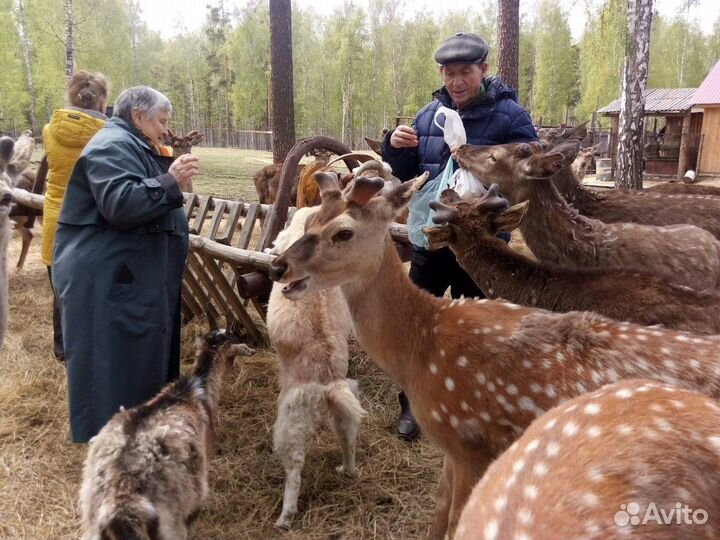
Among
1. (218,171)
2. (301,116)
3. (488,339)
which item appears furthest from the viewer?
(301,116)

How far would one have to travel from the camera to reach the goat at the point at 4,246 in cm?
390

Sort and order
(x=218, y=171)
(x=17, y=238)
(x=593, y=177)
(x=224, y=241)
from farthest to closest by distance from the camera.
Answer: (x=593, y=177) → (x=218, y=171) → (x=17, y=238) → (x=224, y=241)

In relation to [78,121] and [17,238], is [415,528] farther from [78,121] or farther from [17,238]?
[17,238]

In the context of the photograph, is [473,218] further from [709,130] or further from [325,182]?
[709,130]

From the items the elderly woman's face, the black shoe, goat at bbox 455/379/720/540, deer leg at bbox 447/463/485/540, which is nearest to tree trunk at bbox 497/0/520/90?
the black shoe

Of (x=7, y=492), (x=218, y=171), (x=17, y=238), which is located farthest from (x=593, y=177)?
(x=7, y=492)

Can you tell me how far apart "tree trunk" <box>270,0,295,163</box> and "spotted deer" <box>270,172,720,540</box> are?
7273 mm

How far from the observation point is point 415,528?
11.2 ft

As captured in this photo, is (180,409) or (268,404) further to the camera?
(268,404)

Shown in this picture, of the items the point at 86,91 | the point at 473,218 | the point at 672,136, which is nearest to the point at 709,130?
the point at 672,136

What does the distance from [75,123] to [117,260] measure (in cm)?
215

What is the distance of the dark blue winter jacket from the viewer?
397cm

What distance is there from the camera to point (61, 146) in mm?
4918

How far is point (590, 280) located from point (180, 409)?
8.19 ft
